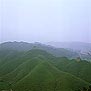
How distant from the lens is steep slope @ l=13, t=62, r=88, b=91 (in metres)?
118

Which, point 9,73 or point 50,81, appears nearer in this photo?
point 50,81

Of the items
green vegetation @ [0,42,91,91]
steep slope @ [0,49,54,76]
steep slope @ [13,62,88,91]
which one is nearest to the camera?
steep slope @ [13,62,88,91]

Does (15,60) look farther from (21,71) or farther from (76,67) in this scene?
(76,67)

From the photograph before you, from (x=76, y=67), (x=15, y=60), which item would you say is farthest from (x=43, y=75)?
(x=15, y=60)

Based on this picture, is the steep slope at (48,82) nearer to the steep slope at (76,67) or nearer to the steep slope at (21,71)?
the steep slope at (21,71)

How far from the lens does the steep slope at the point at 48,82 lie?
118375 mm

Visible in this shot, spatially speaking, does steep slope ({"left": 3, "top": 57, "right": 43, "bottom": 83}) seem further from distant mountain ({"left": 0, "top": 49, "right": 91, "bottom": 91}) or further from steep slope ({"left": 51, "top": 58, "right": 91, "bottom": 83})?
steep slope ({"left": 51, "top": 58, "right": 91, "bottom": 83})

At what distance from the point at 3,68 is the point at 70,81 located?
192 ft

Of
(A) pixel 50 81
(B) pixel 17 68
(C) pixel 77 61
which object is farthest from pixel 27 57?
(A) pixel 50 81

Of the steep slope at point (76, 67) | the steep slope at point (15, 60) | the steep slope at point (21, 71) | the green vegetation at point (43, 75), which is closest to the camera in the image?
the green vegetation at point (43, 75)

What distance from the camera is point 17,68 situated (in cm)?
15800

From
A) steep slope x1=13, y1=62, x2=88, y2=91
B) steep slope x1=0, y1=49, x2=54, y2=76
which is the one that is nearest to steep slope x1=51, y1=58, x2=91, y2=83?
steep slope x1=13, y1=62, x2=88, y2=91

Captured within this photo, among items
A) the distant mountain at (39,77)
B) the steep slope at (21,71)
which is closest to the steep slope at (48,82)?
the distant mountain at (39,77)

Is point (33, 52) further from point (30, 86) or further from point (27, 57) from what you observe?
point (30, 86)
